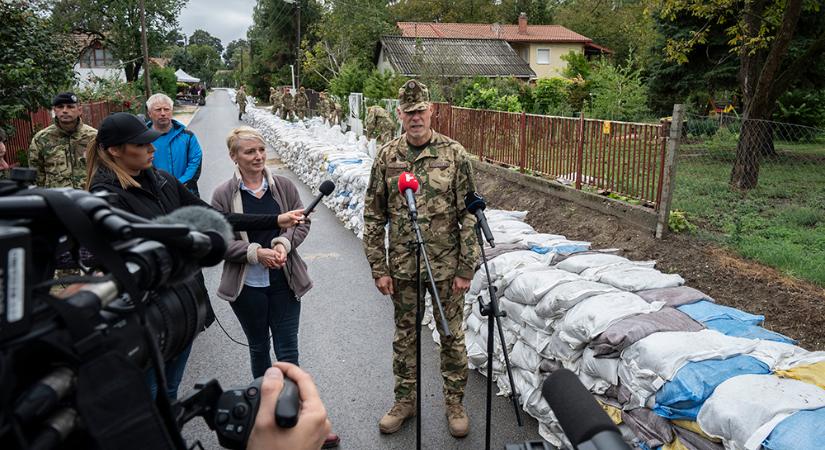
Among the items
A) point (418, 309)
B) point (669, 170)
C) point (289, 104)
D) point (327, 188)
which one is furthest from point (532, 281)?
point (289, 104)

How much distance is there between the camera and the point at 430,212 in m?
3.87

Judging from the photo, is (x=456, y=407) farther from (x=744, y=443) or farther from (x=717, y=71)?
(x=717, y=71)

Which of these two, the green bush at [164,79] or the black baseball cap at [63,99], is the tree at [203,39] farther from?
the black baseball cap at [63,99]

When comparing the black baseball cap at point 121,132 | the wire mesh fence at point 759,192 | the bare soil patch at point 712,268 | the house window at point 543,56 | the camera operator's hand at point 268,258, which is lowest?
the bare soil patch at point 712,268

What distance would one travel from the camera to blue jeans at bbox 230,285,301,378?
3.66 metres

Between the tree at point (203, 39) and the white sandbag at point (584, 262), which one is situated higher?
the tree at point (203, 39)

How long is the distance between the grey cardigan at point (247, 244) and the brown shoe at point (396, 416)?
103 centimetres

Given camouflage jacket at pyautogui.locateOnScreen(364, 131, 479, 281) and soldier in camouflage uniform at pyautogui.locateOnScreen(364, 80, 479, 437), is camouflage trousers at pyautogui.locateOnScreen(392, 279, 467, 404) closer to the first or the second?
soldier in camouflage uniform at pyautogui.locateOnScreen(364, 80, 479, 437)

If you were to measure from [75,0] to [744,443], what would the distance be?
55.6 m

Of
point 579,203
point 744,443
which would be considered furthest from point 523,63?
point 744,443

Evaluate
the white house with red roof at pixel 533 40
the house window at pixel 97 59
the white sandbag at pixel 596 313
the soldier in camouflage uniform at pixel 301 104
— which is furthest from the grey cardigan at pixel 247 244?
the house window at pixel 97 59

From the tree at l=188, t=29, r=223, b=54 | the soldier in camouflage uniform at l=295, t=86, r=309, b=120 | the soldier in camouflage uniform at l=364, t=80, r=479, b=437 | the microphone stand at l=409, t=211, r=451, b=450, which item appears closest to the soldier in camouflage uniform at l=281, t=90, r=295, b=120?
the soldier in camouflage uniform at l=295, t=86, r=309, b=120

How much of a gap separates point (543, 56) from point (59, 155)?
151ft

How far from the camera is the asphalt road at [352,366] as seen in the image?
396 centimetres
